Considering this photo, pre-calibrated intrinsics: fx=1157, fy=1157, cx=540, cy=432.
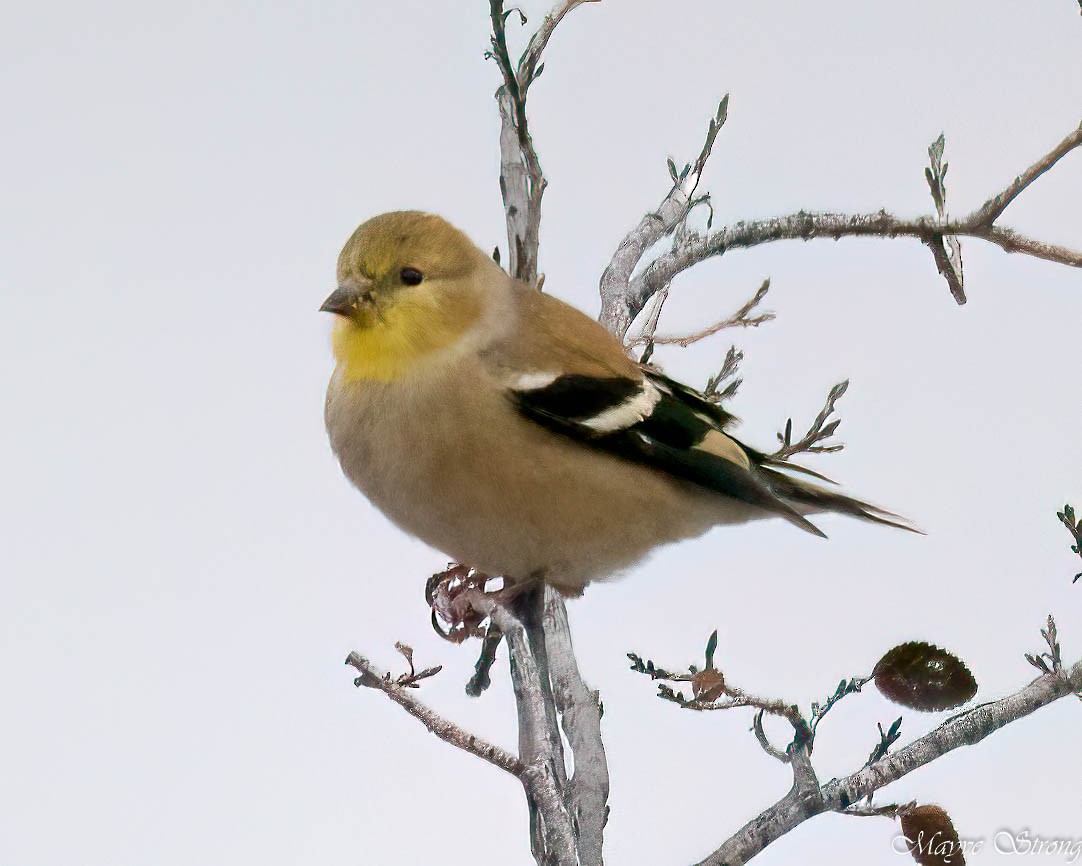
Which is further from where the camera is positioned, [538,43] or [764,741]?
→ [538,43]

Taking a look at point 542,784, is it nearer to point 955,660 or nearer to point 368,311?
point 955,660

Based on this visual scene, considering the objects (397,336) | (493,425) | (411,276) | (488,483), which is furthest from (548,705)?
(411,276)

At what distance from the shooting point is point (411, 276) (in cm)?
236

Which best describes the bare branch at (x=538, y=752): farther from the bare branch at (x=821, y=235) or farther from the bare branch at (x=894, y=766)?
the bare branch at (x=821, y=235)

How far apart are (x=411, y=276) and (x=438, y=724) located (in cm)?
94

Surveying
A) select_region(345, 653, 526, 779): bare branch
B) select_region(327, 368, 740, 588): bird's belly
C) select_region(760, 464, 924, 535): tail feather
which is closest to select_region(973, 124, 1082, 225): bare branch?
select_region(760, 464, 924, 535): tail feather

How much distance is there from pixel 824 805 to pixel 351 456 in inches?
44.4

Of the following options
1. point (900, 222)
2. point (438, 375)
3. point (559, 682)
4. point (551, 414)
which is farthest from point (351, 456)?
point (900, 222)

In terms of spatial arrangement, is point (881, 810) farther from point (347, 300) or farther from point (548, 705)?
point (347, 300)

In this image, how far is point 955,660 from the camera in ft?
6.52

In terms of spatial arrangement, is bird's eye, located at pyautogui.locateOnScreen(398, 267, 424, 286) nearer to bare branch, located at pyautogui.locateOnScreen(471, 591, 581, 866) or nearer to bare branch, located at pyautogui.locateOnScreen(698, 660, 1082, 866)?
bare branch, located at pyautogui.locateOnScreen(471, 591, 581, 866)

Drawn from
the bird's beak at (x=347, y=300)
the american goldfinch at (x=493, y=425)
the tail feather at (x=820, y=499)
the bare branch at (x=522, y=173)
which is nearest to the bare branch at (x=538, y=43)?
the bare branch at (x=522, y=173)

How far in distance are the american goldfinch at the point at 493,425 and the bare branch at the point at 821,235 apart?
59 cm

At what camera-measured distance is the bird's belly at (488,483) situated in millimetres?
2275
